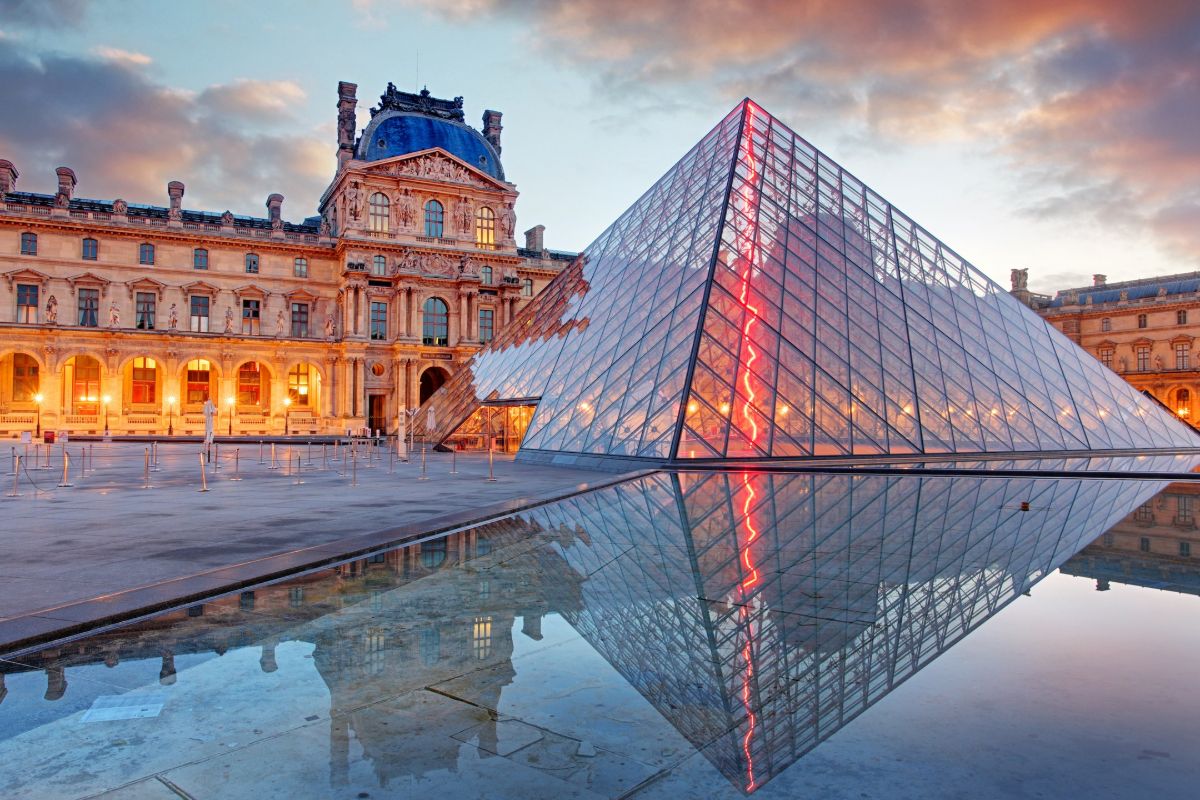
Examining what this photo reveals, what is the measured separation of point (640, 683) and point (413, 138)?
58809 millimetres

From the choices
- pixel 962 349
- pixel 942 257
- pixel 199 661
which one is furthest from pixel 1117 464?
pixel 199 661

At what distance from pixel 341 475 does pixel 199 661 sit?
16888 millimetres

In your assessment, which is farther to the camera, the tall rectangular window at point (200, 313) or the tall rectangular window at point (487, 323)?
the tall rectangular window at point (487, 323)

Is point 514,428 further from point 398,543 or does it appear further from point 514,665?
point 514,665

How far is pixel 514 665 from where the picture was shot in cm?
454

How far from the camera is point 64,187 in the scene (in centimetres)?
5094

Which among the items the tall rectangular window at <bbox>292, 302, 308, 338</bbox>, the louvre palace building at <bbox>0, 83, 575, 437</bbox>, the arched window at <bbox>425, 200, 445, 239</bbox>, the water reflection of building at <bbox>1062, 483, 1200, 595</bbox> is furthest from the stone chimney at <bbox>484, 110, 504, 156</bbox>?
the water reflection of building at <bbox>1062, 483, 1200, 595</bbox>

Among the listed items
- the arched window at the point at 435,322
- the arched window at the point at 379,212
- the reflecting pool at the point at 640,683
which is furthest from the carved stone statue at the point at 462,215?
the reflecting pool at the point at 640,683

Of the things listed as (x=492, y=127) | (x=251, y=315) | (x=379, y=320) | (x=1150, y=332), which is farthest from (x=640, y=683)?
(x=1150, y=332)

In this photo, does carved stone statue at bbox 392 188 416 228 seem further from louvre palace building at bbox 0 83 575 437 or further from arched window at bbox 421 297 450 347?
arched window at bbox 421 297 450 347

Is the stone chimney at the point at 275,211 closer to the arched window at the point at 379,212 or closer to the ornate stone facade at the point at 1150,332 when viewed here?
the arched window at the point at 379,212

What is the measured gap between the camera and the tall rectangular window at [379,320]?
55.6 metres

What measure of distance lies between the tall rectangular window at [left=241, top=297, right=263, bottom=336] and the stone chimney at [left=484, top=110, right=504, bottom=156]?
2320 centimetres

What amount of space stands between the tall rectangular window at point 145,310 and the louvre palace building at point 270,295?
9 centimetres
